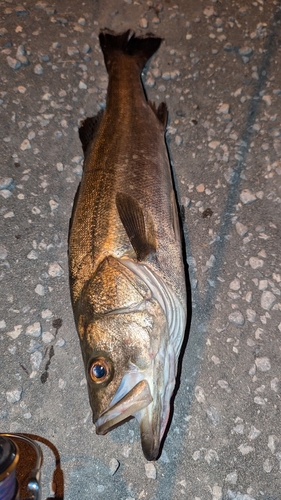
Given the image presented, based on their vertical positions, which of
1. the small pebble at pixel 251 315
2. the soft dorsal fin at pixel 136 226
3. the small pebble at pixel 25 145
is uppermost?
the small pebble at pixel 25 145

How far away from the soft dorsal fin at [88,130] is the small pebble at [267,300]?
1.63m

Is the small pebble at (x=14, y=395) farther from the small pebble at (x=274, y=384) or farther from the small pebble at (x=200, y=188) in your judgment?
the small pebble at (x=200, y=188)

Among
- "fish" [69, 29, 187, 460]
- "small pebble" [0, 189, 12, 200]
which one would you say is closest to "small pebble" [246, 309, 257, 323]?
"fish" [69, 29, 187, 460]

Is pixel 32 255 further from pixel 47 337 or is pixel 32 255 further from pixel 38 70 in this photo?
pixel 38 70

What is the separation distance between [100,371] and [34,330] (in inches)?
35.3

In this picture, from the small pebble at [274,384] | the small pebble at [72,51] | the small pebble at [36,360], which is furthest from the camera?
the small pebble at [72,51]

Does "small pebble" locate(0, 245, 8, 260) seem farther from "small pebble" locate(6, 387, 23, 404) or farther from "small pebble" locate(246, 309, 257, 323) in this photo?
"small pebble" locate(246, 309, 257, 323)

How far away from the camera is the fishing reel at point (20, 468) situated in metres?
1.92

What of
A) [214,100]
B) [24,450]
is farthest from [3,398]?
[214,100]

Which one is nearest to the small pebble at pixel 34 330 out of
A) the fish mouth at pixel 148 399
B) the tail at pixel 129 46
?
the fish mouth at pixel 148 399

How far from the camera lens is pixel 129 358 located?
6.70 feet

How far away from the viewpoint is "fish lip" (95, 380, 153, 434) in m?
1.97

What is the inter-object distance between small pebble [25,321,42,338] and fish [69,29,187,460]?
553mm

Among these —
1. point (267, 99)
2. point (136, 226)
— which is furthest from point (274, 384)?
point (267, 99)
